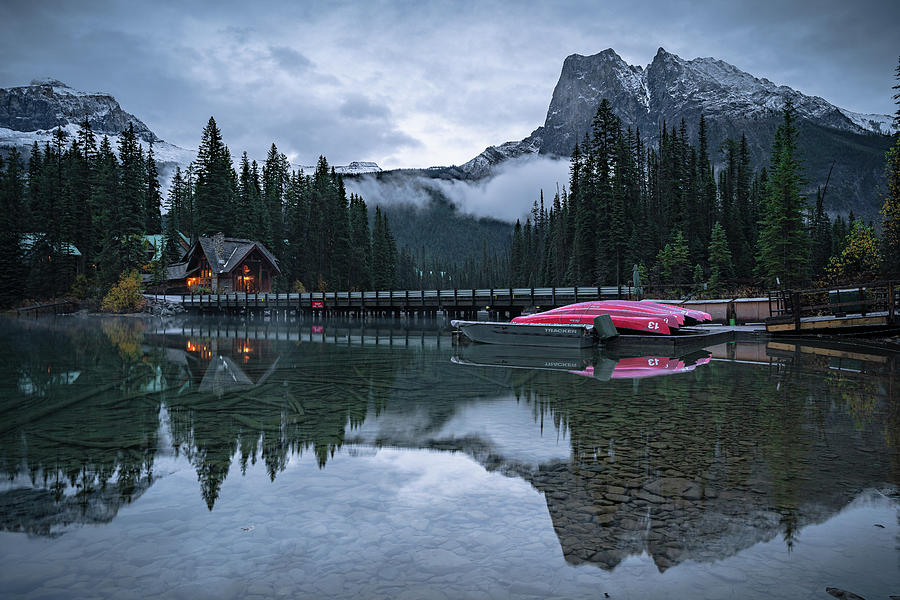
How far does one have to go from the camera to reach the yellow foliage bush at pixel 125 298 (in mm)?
68625

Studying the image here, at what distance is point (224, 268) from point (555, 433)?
242 feet

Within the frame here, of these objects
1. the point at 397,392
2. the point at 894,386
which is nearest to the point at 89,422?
the point at 397,392

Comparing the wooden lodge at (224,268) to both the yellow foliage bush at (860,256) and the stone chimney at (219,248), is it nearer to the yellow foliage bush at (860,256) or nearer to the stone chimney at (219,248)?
the stone chimney at (219,248)

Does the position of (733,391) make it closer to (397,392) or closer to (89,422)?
(397,392)

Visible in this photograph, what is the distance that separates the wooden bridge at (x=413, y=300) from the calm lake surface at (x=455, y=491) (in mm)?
33153

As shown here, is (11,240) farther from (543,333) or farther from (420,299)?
(543,333)

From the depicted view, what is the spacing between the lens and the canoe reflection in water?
16.3 metres

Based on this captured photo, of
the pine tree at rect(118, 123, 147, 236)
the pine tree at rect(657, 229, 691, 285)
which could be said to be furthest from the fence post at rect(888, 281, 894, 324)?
the pine tree at rect(118, 123, 147, 236)

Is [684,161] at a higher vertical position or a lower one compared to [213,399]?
higher

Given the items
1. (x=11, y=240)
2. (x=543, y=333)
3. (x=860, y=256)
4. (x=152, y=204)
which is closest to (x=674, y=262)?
(x=860, y=256)

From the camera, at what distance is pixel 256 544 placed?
4918 millimetres

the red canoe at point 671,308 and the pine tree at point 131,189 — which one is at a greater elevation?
the pine tree at point 131,189

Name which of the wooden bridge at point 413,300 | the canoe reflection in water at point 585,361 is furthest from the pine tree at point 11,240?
the canoe reflection in water at point 585,361

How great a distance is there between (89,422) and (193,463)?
148 inches
